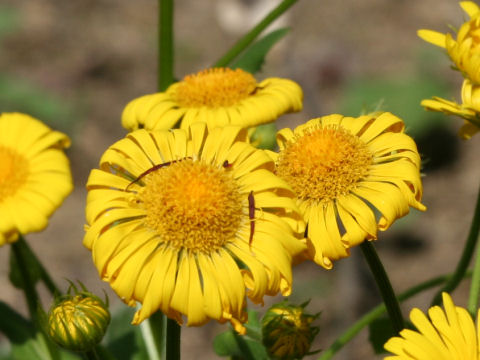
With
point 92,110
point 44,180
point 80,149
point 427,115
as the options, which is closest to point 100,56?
point 92,110

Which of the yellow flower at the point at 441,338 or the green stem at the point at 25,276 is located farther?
the green stem at the point at 25,276

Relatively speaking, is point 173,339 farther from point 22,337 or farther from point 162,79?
point 162,79

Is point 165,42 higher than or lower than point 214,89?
higher

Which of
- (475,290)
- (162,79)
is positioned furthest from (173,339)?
(162,79)

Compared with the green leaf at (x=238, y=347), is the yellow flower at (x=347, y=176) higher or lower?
higher

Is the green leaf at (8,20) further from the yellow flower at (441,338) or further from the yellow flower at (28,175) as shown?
the yellow flower at (441,338)

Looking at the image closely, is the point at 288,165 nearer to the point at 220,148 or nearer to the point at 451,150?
the point at 220,148

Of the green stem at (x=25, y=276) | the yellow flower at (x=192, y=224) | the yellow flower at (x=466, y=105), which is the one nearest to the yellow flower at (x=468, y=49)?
the yellow flower at (x=466, y=105)

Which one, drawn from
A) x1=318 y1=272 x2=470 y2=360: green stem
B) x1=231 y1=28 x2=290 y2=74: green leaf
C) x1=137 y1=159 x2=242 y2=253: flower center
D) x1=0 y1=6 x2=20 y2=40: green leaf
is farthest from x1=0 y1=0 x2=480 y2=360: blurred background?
x1=137 y1=159 x2=242 y2=253: flower center

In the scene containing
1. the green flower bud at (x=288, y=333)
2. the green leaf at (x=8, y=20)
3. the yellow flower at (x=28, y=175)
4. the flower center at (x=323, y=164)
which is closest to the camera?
the flower center at (x=323, y=164)
